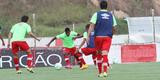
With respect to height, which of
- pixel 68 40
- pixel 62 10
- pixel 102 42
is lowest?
pixel 62 10

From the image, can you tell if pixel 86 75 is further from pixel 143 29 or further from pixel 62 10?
pixel 62 10

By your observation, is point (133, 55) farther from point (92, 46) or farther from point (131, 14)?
point (131, 14)

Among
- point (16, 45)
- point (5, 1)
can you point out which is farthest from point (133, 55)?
point (5, 1)

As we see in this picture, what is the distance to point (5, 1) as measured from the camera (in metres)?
53.3

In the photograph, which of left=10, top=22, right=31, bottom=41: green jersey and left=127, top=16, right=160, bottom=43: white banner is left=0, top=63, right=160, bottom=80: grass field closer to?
left=10, top=22, right=31, bottom=41: green jersey

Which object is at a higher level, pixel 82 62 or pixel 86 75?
pixel 86 75

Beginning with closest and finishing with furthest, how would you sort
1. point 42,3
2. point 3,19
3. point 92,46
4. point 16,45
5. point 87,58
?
point 16,45
point 92,46
point 87,58
point 3,19
point 42,3

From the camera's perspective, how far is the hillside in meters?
52.2

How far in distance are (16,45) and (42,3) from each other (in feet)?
108

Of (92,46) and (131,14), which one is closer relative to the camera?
(92,46)

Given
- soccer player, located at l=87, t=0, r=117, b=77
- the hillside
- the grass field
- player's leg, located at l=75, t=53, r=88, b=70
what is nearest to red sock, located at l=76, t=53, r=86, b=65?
player's leg, located at l=75, t=53, r=88, b=70

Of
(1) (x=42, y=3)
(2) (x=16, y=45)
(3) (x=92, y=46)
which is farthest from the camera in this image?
(1) (x=42, y=3)

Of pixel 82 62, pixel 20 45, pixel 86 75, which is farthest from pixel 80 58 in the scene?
pixel 86 75

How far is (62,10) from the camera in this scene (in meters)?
53.8
